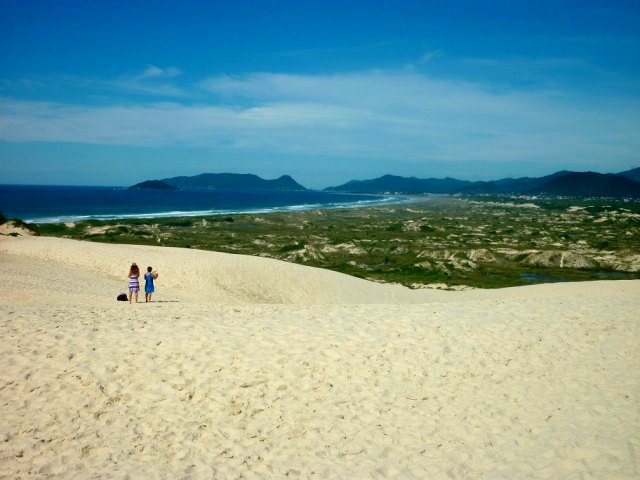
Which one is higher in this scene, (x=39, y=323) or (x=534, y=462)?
(x=39, y=323)

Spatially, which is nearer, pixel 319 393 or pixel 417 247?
pixel 319 393

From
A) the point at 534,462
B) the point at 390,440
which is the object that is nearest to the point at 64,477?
the point at 390,440

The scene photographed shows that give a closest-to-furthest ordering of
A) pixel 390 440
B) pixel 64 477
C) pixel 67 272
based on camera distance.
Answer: pixel 64 477
pixel 390 440
pixel 67 272

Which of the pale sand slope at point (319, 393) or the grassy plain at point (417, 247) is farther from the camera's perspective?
the grassy plain at point (417, 247)

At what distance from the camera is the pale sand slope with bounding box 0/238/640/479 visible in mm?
8078

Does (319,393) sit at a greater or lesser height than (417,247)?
greater

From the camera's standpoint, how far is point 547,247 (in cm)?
5797

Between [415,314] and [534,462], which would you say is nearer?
[534,462]

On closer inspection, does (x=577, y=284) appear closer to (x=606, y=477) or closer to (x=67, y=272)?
(x=606, y=477)

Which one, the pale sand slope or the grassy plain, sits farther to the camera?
the grassy plain

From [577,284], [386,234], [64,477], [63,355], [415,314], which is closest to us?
[64,477]

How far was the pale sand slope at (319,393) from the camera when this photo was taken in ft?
26.5

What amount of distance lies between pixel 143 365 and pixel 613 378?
1115 cm

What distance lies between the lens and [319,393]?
1005 cm
